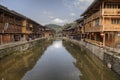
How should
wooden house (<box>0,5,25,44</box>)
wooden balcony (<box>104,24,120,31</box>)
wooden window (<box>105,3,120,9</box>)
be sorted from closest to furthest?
wooden balcony (<box>104,24,120,31</box>), wooden window (<box>105,3,120,9</box>), wooden house (<box>0,5,25,44</box>)

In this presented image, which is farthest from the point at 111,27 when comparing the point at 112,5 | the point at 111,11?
the point at 112,5

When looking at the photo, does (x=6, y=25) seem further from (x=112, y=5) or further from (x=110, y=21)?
(x=112, y=5)

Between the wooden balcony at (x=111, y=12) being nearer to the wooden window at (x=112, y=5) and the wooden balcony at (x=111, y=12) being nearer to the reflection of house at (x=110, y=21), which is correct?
the reflection of house at (x=110, y=21)

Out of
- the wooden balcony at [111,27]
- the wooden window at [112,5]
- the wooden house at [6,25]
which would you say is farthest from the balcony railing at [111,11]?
the wooden house at [6,25]

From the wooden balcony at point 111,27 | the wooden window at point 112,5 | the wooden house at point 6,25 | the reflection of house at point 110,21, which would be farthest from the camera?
the wooden house at point 6,25

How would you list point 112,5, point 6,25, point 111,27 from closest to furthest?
point 111,27 < point 112,5 < point 6,25

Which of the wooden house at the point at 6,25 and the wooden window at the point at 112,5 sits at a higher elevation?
the wooden window at the point at 112,5

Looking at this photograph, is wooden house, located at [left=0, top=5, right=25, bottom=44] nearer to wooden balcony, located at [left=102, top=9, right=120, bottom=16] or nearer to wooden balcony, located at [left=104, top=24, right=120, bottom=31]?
wooden balcony, located at [left=102, top=9, right=120, bottom=16]

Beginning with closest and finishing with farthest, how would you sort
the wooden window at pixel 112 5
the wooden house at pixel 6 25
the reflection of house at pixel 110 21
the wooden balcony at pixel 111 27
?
the wooden balcony at pixel 111 27 → the reflection of house at pixel 110 21 → the wooden window at pixel 112 5 → the wooden house at pixel 6 25

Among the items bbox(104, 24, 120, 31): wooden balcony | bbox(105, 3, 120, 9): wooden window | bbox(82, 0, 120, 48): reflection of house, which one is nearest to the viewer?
bbox(104, 24, 120, 31): wooden balcony

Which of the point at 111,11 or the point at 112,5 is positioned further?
the point at 112,5

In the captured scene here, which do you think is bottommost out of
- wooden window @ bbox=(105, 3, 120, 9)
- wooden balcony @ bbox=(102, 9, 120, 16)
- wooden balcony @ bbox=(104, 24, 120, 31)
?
wooden balcony @ bbox=(104, 24, 120, 31)

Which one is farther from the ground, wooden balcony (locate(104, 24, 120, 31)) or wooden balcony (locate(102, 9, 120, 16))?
wooden balcony (locate(102, 9, 120, 16))

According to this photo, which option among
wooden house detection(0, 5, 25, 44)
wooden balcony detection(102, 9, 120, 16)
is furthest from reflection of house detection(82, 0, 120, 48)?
wooden house detection(0, 5, 25, 44)
